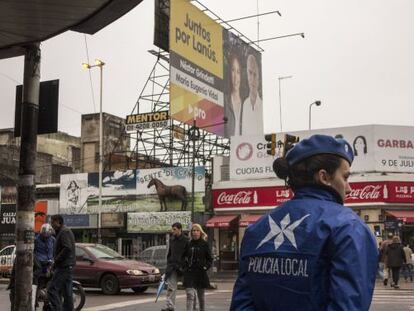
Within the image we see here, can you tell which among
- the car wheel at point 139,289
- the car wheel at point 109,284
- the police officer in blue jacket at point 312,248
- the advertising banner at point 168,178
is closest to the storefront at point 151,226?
the advertising banner at point 168,178

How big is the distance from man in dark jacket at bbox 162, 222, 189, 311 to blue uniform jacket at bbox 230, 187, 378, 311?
31.7 feet

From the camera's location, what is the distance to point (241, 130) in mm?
46188

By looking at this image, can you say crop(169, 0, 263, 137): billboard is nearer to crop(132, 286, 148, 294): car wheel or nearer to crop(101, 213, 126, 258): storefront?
crop(101, 213, 126, 258): storefront

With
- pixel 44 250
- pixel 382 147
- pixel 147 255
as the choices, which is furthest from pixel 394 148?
pixel 44 250

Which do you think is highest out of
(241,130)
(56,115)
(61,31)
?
(241,130)

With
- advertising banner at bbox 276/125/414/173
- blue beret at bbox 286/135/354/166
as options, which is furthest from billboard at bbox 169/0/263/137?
blue beret at bbox 286/135/354/166

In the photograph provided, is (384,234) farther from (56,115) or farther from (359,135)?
(56,115)

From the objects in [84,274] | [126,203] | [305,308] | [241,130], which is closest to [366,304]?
[305,308]

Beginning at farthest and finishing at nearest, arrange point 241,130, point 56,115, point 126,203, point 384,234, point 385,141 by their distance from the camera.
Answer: point 241,130 → point 126,203 → point 385,141 → point 384,234 → point 56,115

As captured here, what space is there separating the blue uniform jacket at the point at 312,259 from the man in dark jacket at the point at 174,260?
9.66 meters

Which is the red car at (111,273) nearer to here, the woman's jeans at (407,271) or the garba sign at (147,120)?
the woman's jeans at (407,271)

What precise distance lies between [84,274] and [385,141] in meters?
18.0

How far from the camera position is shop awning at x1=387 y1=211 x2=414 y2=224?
29.0 m

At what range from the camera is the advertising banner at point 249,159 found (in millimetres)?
33134
